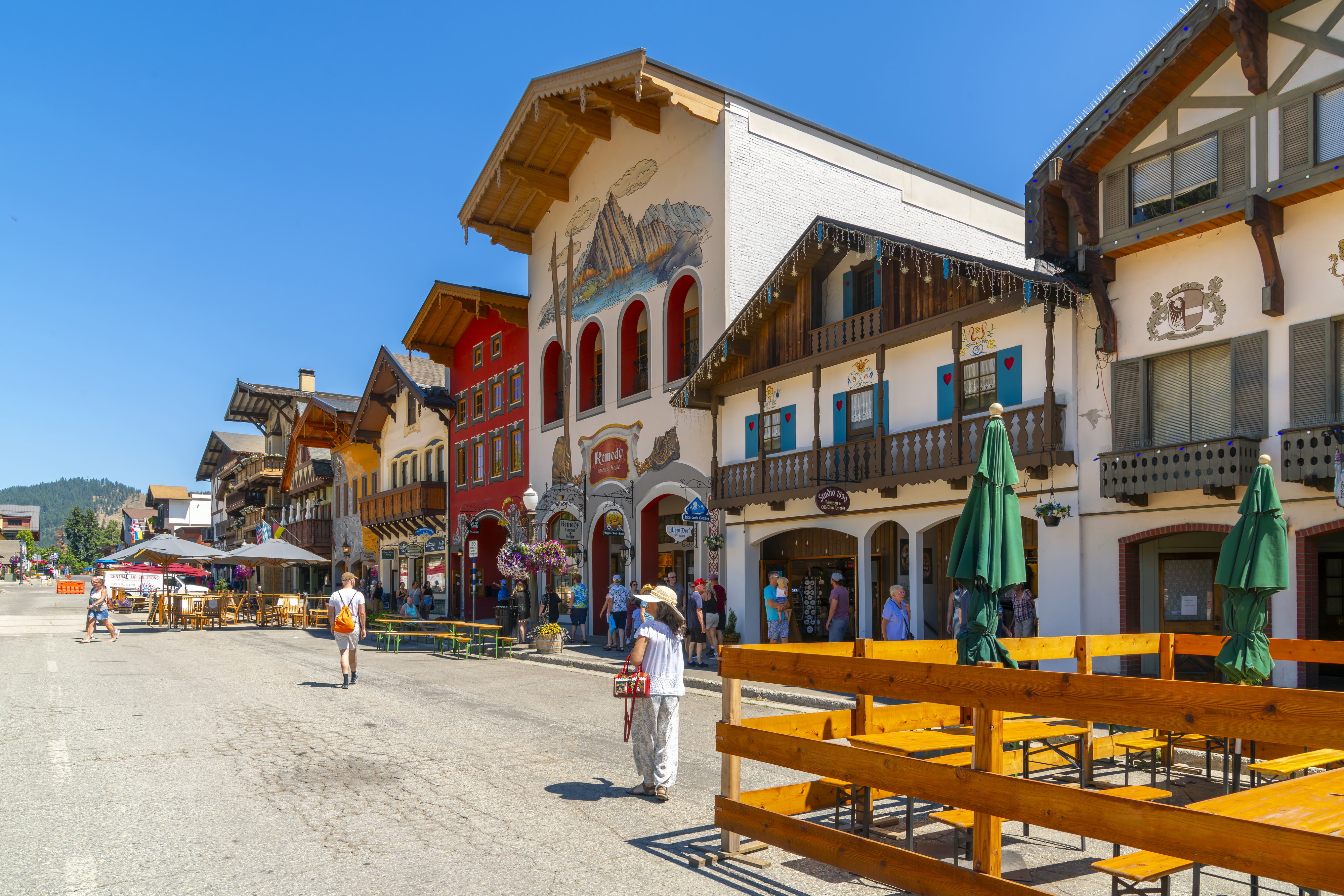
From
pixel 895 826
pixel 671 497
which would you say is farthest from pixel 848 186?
pixel 895 826

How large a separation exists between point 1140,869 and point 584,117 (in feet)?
88.5

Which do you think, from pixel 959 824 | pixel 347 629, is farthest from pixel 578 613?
pixel 959 824

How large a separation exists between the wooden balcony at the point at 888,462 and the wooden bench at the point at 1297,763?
9.12 metres

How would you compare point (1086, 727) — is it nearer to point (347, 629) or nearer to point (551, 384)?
point (347, 629)

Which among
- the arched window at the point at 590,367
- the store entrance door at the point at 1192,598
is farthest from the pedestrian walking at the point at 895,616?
the arched window at the point at 590,367

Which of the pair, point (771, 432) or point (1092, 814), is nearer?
point (1092, 814)

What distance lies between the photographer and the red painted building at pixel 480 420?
34.2 metres

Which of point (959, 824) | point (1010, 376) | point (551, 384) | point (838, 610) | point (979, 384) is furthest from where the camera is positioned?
→ point (551, 384)

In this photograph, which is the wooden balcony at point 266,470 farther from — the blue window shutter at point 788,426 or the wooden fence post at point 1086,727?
the wooden fence post at point 1086,727

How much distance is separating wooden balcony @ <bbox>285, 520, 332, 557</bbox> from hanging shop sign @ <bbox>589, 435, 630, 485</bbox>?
101ft

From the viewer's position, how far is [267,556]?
3666cm

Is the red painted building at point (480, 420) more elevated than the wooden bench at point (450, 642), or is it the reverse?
the red painted building at point (480, 420)

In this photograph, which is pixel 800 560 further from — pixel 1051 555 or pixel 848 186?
pixel 848 186

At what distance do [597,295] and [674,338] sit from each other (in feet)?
14.3
